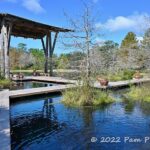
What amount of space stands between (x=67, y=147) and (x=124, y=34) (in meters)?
Result: 37.9

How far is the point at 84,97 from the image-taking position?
1091 centimetres

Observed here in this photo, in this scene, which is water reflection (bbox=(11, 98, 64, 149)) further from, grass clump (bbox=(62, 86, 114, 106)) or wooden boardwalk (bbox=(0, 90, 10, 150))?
grass clump (bbox=(62, 86, 114, 106))

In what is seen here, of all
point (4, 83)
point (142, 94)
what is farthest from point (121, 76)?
point (4, 83)

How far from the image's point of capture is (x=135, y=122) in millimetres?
8352

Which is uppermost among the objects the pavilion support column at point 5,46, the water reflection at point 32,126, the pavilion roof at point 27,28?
the pavilion roof at point 27,28

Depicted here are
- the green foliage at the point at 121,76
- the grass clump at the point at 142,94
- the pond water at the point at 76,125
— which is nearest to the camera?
the pond water at the point at 76,125

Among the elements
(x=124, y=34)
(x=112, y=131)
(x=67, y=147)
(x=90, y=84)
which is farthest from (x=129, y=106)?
(x=124, y=34)

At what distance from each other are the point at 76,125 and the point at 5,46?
34.5ft

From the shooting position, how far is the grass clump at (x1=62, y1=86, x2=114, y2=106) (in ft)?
35.7

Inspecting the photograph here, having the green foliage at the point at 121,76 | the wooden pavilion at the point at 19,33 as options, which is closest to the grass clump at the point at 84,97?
the wooden pavilion at the point at 19,33

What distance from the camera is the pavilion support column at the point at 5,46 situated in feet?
56.0

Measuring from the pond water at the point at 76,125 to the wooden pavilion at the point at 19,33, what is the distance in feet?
16.8

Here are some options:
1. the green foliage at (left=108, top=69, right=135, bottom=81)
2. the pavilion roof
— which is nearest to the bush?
the pavilion roof

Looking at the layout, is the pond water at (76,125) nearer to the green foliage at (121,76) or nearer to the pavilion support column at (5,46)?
the pavilion support column at (5,46)
